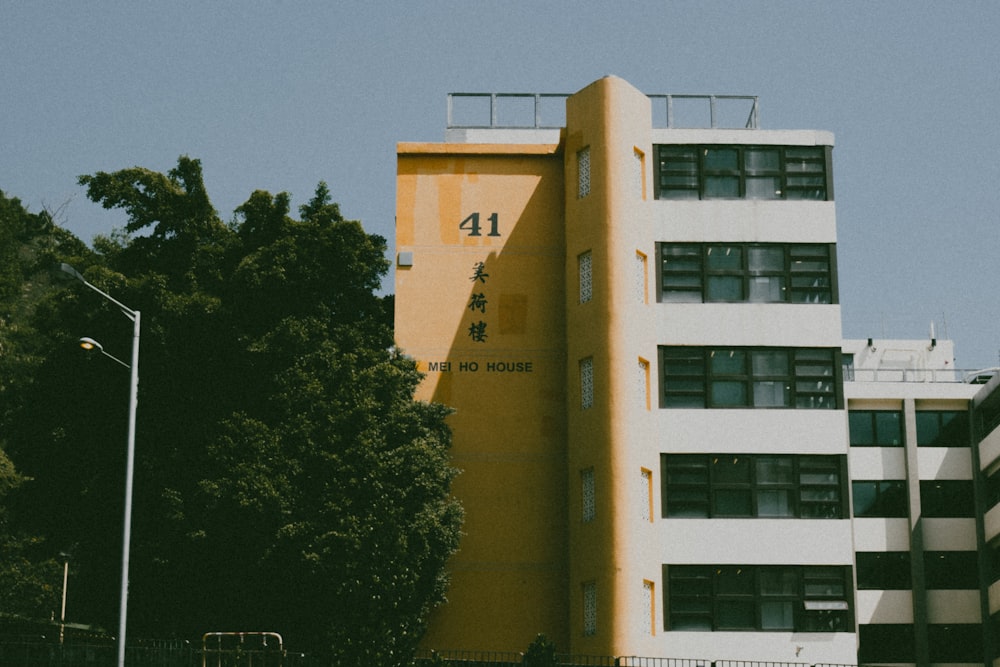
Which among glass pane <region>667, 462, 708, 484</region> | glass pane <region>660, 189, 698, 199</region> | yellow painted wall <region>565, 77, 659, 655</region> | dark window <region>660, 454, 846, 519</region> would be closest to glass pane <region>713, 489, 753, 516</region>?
dark window <region>660, 454, 846, 519</region>

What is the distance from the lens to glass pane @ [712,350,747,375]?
40.2 m

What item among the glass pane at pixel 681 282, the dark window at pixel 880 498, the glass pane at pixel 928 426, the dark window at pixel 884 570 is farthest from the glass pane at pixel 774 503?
the glass pane at pixel 928 426

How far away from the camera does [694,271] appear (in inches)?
1614

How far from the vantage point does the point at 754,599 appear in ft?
127

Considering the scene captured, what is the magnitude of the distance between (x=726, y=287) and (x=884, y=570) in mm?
11352

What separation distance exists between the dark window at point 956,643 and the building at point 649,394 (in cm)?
26

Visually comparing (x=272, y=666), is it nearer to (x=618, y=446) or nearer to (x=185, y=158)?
(x=618, y=446)

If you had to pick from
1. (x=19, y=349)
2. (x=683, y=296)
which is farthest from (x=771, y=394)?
(x=19, y=349)

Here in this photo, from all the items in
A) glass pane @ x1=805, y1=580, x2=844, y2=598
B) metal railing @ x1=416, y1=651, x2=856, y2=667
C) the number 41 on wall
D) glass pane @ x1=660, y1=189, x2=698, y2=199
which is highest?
glass pane @ x1=660, y1=189, x2=698, y2=199

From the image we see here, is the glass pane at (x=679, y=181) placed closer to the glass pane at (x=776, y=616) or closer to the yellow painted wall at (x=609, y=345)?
the yellow painted wall at (x=609, y=345)

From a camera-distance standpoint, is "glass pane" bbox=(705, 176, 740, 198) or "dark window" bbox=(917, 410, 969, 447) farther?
"dark window" bbox=(917, 410, 969, 447)

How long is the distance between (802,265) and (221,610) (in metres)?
20.6

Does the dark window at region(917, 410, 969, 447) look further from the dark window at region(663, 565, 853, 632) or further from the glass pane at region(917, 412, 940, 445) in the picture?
the dark window at region(663, 565, 853, 632)

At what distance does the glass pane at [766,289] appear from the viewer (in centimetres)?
4094
